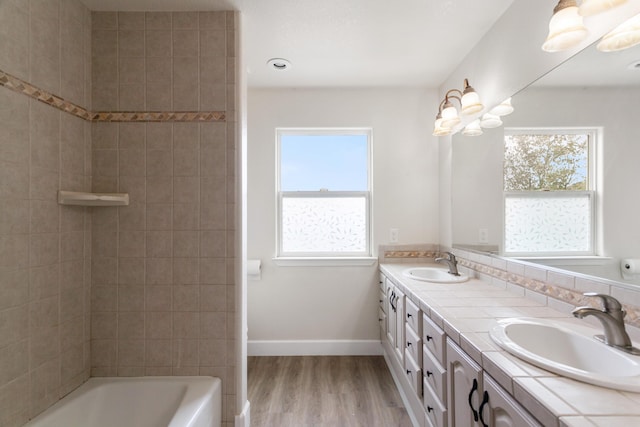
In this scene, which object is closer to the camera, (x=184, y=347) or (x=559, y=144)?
(x=559, y=144)

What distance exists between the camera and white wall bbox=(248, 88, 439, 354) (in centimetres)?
254

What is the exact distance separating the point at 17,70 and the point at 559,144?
95.3 inches

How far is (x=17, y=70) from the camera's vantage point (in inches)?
45.8

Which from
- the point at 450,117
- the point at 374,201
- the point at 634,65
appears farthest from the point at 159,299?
the point at 634,65

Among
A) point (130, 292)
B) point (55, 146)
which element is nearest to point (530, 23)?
point (55, 146)

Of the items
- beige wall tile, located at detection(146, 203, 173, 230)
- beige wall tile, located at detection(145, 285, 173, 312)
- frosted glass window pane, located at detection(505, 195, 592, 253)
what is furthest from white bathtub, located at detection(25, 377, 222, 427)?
frosted glass window pane, located at detection(505, 195, 592, 253)

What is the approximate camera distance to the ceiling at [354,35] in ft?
5.05

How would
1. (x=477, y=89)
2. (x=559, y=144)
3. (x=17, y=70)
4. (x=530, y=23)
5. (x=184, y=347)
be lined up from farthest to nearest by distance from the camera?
(x=477, y=89) → (x=184, y=347) → (x=530, y=23) → (x=559, y=144) → (x=17, y=70)

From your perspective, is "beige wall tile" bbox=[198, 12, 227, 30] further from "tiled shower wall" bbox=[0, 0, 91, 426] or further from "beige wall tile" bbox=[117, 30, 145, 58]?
"tiled shower wall" bbox=[0, 0, 91, 426]

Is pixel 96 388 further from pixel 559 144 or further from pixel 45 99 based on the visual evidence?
pixel 559 144

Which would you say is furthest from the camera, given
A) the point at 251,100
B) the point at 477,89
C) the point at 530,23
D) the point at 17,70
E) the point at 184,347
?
the point at 251,100

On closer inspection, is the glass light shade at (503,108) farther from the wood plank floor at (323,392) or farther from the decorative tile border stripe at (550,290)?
the wood plank floor at (323,392)

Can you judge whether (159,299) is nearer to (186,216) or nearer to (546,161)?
(186,216)

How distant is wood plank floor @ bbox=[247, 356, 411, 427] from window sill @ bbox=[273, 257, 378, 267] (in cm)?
84
